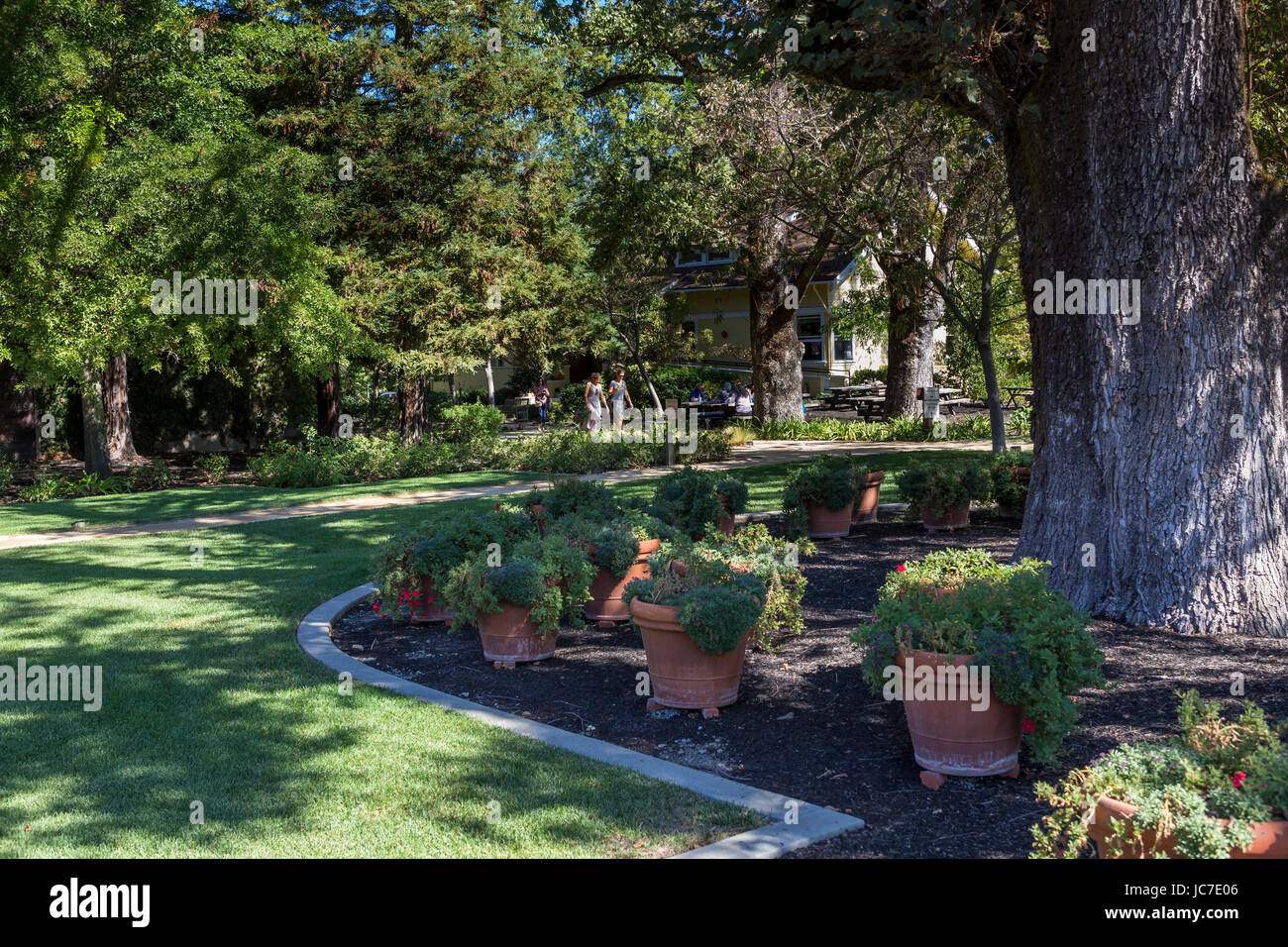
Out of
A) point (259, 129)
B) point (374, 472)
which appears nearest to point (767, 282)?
point (374, 472)

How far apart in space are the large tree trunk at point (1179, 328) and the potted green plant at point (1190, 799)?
11.5 ft

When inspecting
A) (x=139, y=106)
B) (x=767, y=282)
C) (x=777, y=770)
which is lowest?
(x=777, y=770)

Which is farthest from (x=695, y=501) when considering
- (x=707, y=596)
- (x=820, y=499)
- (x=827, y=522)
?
(x=707, y=596)

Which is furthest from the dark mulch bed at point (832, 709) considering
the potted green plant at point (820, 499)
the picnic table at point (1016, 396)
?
the picnic table at point (1016, 396)

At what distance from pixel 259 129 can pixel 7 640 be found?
16489 millimetres

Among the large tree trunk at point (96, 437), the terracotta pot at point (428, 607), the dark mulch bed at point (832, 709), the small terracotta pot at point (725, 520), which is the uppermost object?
the large tree trunk at point (96, 437)

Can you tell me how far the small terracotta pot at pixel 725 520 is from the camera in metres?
9.56

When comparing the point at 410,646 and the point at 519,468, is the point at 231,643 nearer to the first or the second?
the point at 410,646

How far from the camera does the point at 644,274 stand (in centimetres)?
2673

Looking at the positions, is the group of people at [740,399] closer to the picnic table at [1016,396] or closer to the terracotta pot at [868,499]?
the picnic table at [1016,396]

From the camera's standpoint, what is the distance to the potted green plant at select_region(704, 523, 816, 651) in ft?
21.2

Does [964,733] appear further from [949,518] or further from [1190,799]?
[949,518]

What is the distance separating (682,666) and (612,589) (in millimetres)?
2250

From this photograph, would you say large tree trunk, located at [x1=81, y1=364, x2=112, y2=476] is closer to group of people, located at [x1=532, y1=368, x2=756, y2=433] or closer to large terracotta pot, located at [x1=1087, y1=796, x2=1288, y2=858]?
group of people, located at [x1=532, y1=368, x2=756, y2=433]
